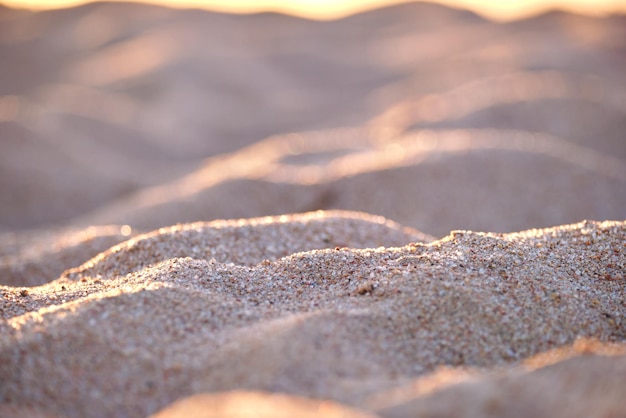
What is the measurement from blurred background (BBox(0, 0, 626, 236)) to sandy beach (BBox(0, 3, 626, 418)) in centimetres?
4

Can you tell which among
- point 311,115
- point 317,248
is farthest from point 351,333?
point 311,115

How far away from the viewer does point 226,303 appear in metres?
2.56

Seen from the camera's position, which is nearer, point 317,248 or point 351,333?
point 351,333

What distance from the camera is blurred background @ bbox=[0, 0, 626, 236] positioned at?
5.73 m

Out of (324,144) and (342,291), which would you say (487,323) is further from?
(324,144)

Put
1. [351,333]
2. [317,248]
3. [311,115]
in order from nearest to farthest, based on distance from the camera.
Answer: [351,333], [317,248], [311,115]

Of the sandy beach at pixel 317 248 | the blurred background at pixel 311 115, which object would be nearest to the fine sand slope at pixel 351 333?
the sandy beach at pixel 317 248

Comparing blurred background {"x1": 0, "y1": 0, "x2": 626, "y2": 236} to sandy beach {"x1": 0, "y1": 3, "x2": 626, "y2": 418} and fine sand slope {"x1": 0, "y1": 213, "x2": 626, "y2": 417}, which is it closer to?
sandy beach {"x1": 0, "y1": 3, "x2": 626, "y2": 418}

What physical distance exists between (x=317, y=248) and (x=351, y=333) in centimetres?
141

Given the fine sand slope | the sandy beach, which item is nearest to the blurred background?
the sandy beach

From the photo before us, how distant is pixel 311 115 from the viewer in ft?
45.4

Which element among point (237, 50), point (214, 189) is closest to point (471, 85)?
point (214, 189)

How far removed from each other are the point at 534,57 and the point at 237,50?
767cm

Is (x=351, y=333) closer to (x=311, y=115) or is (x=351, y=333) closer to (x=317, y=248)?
(x=317, y=248)
